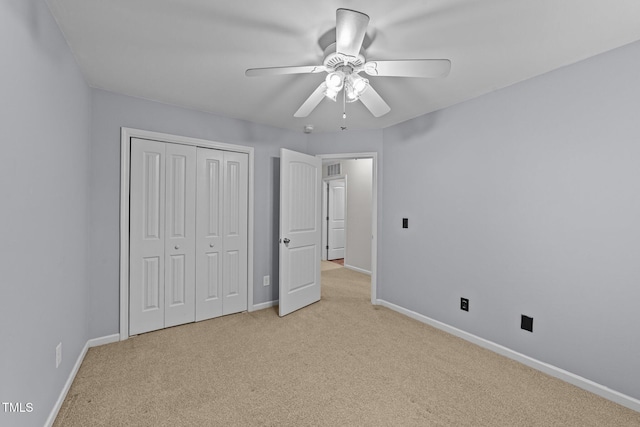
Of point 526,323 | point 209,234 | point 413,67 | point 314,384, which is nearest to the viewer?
point 413,67

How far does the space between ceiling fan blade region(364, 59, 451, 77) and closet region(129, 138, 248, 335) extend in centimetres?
217

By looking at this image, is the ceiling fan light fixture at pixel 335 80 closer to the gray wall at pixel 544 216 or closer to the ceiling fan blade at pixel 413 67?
the ceiling fan blade at pixel 413 67

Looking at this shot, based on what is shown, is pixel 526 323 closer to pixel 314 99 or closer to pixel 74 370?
pixel 314 99

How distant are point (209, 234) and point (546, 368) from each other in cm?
331

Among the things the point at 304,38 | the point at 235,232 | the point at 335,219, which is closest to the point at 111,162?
the point at 235,232

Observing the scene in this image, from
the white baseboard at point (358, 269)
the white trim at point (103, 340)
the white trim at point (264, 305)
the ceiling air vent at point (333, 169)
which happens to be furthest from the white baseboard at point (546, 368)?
the ceiling air vent at point (333, 169)

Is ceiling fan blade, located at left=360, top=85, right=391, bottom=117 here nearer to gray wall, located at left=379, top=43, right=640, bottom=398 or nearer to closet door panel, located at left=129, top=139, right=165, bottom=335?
gray wall, located at left=379, top=43, right=640, bottom=398

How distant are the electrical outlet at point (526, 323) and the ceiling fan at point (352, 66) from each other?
6.83ft

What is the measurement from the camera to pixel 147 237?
2898 mm

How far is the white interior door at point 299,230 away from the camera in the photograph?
133 inches

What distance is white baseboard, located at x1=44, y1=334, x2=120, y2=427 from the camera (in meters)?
1.69

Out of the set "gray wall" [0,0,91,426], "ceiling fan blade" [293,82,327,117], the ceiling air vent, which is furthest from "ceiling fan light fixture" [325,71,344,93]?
the ceiling air vent

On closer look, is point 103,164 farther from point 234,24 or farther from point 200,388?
point 200,388

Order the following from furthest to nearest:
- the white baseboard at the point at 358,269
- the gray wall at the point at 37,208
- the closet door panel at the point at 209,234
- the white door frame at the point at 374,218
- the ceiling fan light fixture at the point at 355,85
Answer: the white baseboard at the point at 358,269 → the white door frame at the point at 374,218 → the closet door panel at the point at 209,234 → the ceiling fan light fixture at the point at 355,85 → the gray wall at the point at 37,208
